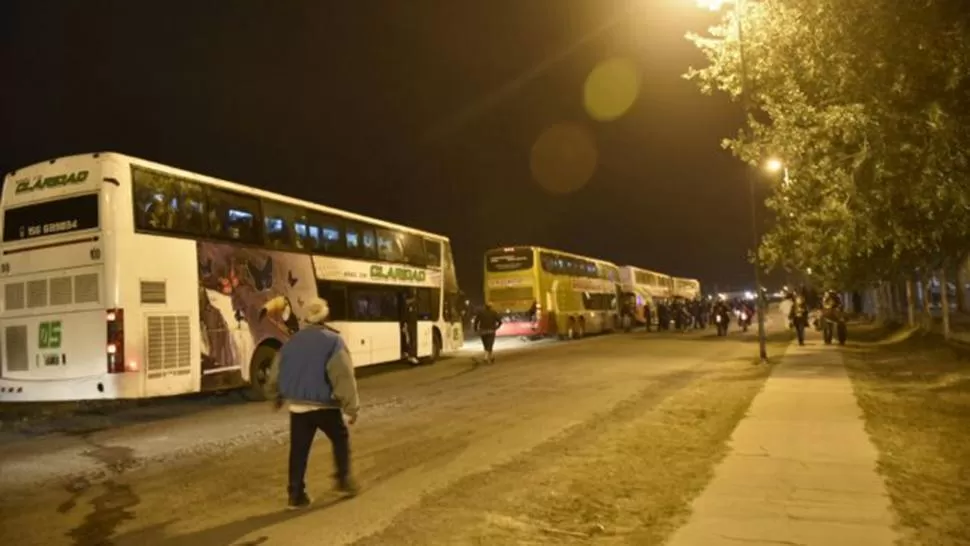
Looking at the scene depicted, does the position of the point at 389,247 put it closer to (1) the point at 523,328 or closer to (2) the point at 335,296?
(2) the point at 335,296

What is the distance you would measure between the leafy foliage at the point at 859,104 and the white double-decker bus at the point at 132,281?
8.59 meters

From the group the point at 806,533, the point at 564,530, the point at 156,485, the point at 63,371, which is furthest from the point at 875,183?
the point at 63,371

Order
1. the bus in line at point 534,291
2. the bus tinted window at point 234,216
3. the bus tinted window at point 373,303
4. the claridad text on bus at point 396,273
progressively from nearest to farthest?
the bus tinted window at point 234,216 → the bus tinted window at point 373,303 → the claridad text on bus at point 396,273 → the bus in line at point 534,291

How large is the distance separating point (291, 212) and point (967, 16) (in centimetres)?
1301

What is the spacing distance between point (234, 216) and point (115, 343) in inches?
152

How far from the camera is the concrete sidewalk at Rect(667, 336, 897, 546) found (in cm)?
564

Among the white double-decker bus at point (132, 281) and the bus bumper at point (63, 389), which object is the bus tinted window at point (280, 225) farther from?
the bus bumper at point (63, 389)

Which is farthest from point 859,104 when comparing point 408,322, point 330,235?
point 408,322

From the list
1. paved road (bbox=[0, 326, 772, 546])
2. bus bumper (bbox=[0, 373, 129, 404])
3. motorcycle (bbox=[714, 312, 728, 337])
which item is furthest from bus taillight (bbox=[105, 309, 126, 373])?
motorcycle (bbox=[714, 312, 728, 337])

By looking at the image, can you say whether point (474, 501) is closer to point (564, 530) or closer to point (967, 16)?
point (564, 530)

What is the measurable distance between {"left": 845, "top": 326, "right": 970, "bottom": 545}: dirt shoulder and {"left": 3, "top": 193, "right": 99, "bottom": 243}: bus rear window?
1149 cm

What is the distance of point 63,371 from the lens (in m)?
12.9

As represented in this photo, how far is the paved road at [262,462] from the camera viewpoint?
6352 mm

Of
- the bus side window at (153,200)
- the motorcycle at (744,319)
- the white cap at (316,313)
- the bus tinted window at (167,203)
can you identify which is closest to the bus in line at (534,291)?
the motorcycle at (744,319)
